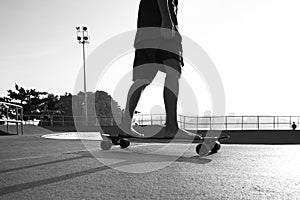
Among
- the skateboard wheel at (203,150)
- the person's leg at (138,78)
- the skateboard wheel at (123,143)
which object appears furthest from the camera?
the skateboard wheel at (123,143)

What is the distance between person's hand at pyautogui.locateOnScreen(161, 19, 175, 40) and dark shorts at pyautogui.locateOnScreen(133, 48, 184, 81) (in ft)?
0.56

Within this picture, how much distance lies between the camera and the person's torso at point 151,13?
350cm

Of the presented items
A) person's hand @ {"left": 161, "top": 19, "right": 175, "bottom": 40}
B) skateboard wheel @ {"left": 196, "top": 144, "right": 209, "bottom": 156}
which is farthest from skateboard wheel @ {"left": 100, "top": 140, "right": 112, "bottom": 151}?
person's hand @ {"left": 161, "top": 19, "right": 175, "bottom": 40}

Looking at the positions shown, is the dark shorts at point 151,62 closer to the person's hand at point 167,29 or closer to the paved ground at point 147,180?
the person's hand at point 167,29

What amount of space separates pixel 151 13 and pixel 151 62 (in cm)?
64

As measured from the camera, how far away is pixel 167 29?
327 centimetres

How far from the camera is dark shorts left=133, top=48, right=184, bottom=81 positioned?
3.31 m

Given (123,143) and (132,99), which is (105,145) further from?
(132,99)

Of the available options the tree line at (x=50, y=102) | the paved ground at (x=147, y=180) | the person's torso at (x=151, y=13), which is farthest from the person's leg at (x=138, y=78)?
the tree line at (x=50, y=102)

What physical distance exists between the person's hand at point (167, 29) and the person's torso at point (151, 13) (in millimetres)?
152

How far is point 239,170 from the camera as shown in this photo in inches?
76.7

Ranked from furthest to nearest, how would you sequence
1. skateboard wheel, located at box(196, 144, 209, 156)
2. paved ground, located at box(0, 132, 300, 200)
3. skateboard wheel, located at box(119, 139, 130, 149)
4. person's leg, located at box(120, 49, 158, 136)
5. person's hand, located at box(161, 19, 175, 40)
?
skateboard wheel, located at box(119, 139, 130, 149), person's leg, located at box(120, 49, 158, 136), person's hand, located at box(161, 19, 175, 40), skateboard wheel, located at box(196, 144, 209, 156), paved ground, located at box(0, 132, 300, 200)

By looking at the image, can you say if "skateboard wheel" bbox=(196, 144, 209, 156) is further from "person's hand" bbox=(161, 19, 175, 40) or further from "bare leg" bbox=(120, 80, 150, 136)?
"person's hand" bbox=(161, 19, 175, 40)

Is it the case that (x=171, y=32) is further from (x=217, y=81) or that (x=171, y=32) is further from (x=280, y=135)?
(x=280, y=135)
